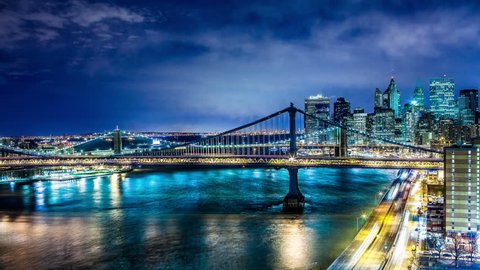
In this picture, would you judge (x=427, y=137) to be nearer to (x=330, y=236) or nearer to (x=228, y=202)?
(x=228, y=202)

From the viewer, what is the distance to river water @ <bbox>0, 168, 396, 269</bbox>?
17.3 meters

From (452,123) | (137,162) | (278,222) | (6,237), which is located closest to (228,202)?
(278,222)

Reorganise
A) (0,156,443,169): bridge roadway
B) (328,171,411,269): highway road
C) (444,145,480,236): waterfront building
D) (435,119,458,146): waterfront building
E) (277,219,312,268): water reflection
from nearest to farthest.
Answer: (328,171,411,269): highway road < (277,219,312,268): water reflection < (444,145,480,236): waterfront building < (0,156,443,169): bridge roadway < (435,119,458,146): waterfront building

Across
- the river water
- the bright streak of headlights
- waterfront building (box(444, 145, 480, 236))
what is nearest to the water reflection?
the river water

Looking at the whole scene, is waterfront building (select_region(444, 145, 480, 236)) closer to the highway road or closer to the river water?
the highway road

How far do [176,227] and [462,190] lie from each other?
40.8 feet

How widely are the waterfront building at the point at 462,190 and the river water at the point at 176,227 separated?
409 cm

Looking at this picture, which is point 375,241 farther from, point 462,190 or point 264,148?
point 264,148

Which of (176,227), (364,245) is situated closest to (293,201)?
(176,227)

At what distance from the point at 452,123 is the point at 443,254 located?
Answer: 7750 centimetres

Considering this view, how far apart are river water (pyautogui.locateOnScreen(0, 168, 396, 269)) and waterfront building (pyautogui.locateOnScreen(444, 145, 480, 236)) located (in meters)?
4.09

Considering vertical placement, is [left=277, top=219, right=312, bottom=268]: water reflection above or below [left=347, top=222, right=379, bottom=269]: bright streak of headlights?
below

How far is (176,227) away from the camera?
72.9 feet

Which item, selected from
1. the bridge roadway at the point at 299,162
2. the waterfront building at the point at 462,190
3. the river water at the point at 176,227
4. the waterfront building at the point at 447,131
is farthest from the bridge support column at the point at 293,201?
the waterfront building at the point at 447,131
